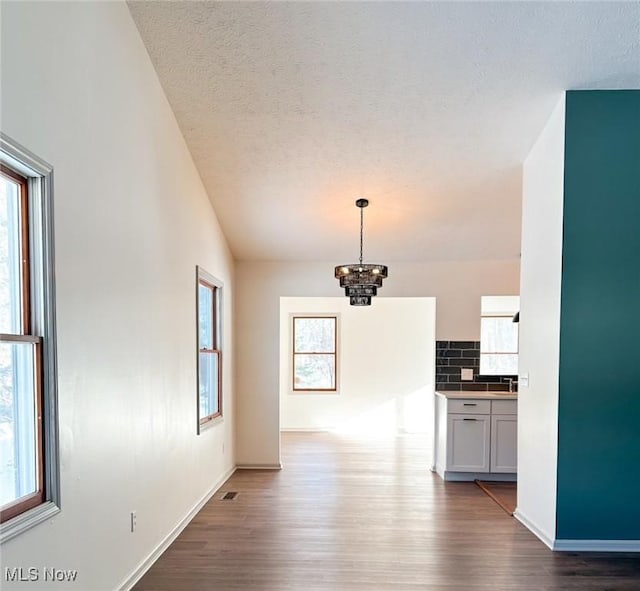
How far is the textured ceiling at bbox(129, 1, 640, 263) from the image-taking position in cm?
251

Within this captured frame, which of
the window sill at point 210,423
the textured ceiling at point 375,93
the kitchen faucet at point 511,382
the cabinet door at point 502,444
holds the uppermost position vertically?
the textured ceiling at point 375,93

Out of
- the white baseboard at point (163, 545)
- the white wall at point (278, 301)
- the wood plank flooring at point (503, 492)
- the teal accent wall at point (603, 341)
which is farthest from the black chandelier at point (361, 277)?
the wood plank flooring at point (503, 492)

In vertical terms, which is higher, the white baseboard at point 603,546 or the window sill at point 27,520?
the window sill at point 27,520

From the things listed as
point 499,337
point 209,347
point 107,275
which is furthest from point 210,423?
point 499,337

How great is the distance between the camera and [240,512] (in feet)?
12.2

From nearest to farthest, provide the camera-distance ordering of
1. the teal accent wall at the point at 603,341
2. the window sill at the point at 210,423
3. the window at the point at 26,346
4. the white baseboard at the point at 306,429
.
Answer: the window at the point at 26,346 → the teal accent wall at the point at 603,341 → the window sill at the point at 210,423 → the white baseboard at the point at 306,429

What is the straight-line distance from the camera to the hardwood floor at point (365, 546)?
103 inches

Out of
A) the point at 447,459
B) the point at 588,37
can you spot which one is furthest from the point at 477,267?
the point at 588,37

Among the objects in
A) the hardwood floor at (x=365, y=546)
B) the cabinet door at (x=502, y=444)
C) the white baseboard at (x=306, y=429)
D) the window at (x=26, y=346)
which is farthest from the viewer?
the white baseboard at (x=306, y=429)

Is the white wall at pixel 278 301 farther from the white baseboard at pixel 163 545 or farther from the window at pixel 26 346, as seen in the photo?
the window at pixel 26 346

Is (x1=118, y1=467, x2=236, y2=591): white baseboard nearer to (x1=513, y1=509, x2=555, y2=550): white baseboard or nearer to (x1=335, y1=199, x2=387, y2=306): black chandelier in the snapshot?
(x1=335, y1=199, x2=387, y2=306): black chandelier

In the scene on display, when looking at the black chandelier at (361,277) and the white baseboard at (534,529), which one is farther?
the black chandelier at (361,277)

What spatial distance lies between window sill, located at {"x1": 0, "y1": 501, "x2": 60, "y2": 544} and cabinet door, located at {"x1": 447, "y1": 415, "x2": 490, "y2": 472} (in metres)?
3.89

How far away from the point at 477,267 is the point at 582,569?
3240 mm
